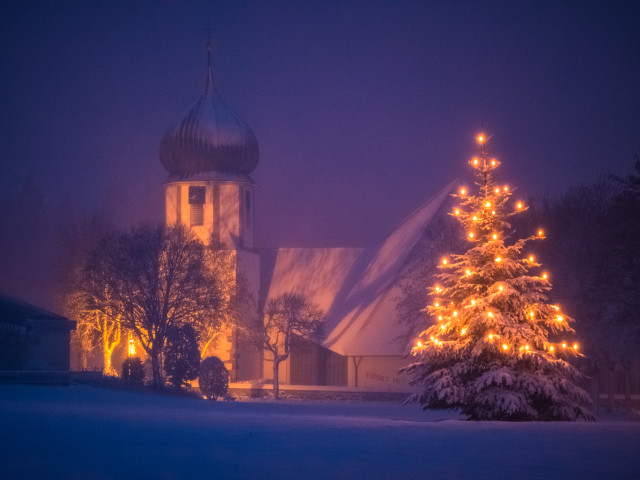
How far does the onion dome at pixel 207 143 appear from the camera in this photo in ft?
185

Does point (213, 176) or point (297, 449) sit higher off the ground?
point (213, 176)

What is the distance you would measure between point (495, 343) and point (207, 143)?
127ft

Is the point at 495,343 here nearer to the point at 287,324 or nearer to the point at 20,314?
the point at 20,314

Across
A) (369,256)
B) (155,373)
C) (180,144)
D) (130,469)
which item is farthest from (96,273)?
(130,469)

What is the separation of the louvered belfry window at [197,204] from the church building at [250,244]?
0.22ft

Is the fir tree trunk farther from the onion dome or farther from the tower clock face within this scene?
the onion dome

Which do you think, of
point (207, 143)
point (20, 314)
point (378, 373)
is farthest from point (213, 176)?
point (20, 314)

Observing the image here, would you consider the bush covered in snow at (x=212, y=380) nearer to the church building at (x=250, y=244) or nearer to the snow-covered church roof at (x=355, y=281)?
the snow-covered church roof at (x=355, y=281)

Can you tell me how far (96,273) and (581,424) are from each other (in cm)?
2721

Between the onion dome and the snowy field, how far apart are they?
131 feet

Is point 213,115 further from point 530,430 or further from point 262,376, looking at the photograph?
point 530,430

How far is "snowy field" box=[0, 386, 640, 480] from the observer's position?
11227 mm

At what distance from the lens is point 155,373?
37312mm

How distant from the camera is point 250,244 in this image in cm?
5909
